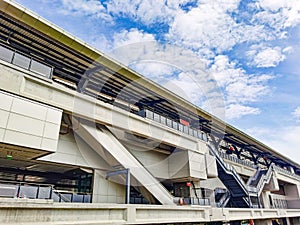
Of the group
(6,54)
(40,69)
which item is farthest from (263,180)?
(6,54)

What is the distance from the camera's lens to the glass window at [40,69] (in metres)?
12.6

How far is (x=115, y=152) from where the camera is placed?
1602cm

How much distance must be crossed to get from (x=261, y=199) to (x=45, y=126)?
34042mm

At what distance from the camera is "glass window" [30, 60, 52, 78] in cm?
1256

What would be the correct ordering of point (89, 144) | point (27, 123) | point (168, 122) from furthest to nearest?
1. point (168, 122)
2. point (89, 144)
3. point (27, 123)

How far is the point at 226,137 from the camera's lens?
35.1m

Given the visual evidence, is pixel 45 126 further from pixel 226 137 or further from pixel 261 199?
pixel 261 199

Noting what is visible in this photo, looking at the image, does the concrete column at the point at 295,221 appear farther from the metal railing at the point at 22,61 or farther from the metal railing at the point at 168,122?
the metal railing at the point at 22,61

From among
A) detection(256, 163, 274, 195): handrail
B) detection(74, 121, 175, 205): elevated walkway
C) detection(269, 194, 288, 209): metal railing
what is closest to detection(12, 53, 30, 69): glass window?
detection(74, 121, 175, 205): elevated walkway

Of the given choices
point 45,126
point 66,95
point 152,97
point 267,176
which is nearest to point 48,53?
point 66,95

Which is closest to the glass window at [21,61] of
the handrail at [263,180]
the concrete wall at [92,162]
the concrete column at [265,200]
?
the concrete wall at [92,162]

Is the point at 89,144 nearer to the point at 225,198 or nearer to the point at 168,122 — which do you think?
the point at 168,122

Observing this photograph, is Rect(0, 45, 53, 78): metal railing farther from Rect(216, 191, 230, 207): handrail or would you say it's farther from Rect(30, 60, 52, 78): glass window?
Rect(216, 191, 230, 207): handrail

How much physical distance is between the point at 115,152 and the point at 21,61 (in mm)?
7767
